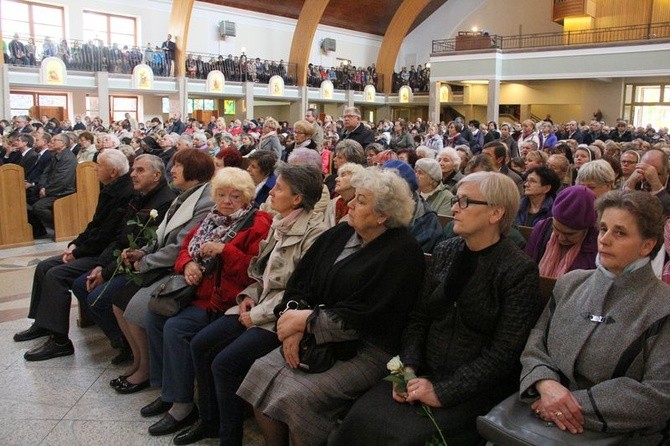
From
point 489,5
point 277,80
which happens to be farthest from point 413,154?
point 489,5

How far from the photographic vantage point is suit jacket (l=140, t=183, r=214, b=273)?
3447 mm

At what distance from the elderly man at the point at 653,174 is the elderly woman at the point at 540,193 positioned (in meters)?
0.60

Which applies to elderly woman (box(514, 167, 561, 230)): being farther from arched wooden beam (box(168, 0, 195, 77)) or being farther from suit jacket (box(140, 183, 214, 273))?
arched wooden beam (box(168, 0, 195, 77))

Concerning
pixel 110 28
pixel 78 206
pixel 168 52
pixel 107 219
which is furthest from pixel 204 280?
pixel 110 28

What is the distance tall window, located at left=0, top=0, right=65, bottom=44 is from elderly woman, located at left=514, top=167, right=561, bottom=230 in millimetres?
18471

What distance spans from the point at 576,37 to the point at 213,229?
23.2 m

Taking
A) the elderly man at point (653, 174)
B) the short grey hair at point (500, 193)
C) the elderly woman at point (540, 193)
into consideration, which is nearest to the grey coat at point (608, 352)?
the short grey hair at point (500, 193)

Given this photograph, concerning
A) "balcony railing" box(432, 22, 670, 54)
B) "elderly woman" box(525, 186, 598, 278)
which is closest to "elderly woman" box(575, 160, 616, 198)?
"elderly woman" box(525, 186, 598, 278)

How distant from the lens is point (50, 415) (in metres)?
3.02

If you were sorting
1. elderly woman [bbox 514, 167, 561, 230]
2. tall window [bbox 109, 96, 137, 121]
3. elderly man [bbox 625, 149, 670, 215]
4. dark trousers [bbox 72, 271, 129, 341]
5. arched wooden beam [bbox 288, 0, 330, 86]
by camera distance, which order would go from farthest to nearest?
arched wooden beam [bbox 288, 0, 330, 86], tall window [bbox 109, 96, 137, 121], elderly man [bbox 625, 149, 670, 215], elderly woman [bbox 514, 167, 561, 230], dark trousers [bbox 72, 271, 129, 341]

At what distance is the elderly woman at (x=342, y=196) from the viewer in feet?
11.2

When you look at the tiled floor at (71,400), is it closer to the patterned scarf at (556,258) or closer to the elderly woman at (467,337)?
the elderly woman at (467,337)

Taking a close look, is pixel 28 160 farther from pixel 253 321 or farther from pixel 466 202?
pixel 466 202

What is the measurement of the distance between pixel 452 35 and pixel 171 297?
26.5m
